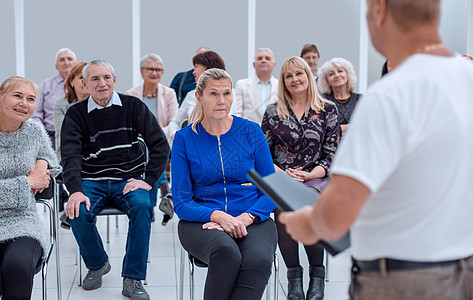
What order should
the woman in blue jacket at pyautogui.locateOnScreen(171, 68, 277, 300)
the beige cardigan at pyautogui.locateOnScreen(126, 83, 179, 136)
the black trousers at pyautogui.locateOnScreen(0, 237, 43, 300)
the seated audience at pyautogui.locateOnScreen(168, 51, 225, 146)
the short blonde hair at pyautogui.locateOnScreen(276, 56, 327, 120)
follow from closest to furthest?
the black trousers at pyautogui.locateOnScreen(0, 237, 43, 300)
the woman in blue jacket at pyautogui.locateOnScreen(171, 68, 277, 300)
the short blonde hair at pyautogui.locateOnScreen(276, 56, 327, 120)
the seated audience at pyautogui.locateOnScreen(168, 51, 225, 146)
the beige cardigan at pyautogui.locateOnScreen(126, 83, 179, 136)

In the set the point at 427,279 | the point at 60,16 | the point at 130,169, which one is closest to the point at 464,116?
the point at 427,279

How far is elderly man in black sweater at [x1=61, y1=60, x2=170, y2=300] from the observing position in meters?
2.81

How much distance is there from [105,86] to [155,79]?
1674mm

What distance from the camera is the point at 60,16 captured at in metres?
7.13

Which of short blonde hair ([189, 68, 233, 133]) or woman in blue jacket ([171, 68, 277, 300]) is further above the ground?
short blonde hair ([189, 68, 233, 133])

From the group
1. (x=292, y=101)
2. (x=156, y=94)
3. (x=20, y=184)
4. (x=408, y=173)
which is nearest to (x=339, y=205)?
(x=408, y=173)

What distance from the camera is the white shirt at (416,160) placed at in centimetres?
92

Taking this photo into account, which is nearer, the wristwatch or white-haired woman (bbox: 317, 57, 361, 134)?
the wristwatch

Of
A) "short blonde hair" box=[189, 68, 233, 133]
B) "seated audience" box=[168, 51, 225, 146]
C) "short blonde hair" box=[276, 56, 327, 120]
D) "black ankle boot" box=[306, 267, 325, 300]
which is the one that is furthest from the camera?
"seated audience" box=[168, 51, 225, 146]

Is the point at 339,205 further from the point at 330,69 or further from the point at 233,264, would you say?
the point at 330,69

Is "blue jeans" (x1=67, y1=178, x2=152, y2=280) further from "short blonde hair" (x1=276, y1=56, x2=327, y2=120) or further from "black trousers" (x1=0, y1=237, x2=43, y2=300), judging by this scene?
"short blonde hair" (x1=276, y1=56, x2=327, y2=120)

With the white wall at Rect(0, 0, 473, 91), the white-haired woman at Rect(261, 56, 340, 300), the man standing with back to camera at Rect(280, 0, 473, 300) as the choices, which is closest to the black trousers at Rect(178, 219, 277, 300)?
the white-haired woman at Rect(261, 56, 340, 300)

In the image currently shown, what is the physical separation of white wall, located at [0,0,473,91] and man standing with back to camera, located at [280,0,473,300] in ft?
21.0

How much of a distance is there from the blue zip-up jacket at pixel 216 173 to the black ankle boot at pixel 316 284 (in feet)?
1.78
